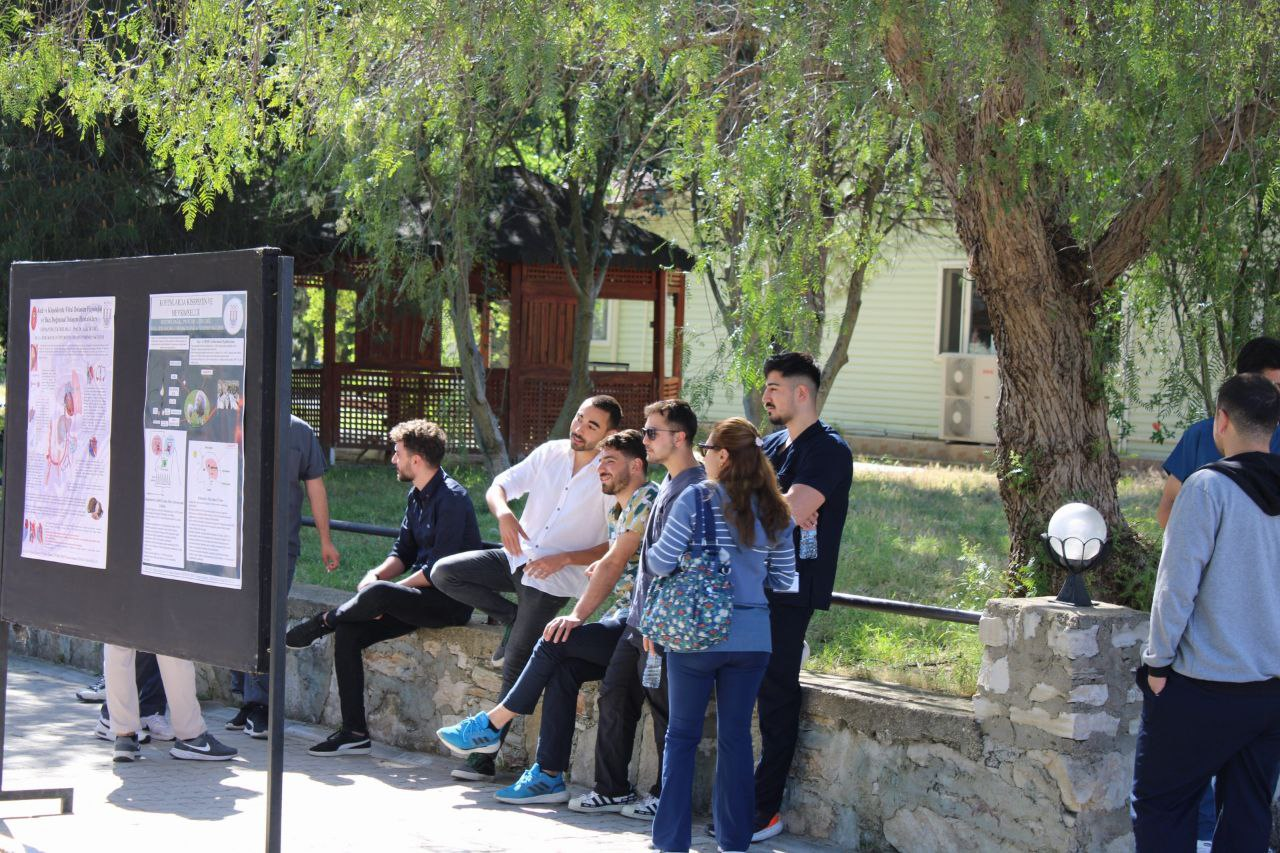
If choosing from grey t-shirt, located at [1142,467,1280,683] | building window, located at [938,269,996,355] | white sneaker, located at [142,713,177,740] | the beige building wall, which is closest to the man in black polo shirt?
grey t-shirt, located at [1142,467,1280,683]

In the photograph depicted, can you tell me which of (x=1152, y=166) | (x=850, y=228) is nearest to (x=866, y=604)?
(x=1152, y=166)

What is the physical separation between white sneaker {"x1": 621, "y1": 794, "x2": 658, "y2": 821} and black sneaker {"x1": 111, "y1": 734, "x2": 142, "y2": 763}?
2.51m

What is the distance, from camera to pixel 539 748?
6.55m

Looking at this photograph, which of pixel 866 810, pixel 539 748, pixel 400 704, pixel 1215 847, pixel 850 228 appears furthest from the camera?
pixel 850 228

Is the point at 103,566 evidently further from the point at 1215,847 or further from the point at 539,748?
the point at 1215,847

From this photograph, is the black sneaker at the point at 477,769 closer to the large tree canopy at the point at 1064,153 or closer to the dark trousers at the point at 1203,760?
the large tree canopy at the point at 1064,153

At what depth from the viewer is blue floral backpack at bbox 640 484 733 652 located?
534 cm

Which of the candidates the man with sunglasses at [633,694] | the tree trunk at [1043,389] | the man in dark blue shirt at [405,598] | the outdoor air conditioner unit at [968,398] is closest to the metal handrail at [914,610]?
the man with sunglasses at [633,694]

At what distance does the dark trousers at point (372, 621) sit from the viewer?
7246mm

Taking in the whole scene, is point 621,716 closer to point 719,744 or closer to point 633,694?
point 633,694

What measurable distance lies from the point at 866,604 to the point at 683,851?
4.52 ft

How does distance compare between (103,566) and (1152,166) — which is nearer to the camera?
(103,566)

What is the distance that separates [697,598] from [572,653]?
1252mm

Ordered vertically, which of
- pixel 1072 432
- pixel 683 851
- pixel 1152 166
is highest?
pixel 1152 166
